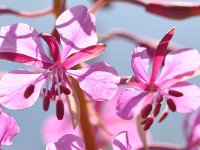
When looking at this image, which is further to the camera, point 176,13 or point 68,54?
point 176,13

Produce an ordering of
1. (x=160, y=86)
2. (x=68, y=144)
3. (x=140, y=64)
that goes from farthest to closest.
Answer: (x=160, y=86)
(x=140, y=64)
(x=68, y=144)

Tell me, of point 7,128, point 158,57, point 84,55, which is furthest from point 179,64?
point 7,128

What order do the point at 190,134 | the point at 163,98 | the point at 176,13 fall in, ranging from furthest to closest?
the point at 190,134 < the point at 176,13 < the point at 163,98

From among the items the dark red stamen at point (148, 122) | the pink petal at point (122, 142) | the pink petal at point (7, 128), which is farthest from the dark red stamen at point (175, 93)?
the pink petal at point (7, 128)

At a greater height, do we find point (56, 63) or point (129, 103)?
point (56, 63)

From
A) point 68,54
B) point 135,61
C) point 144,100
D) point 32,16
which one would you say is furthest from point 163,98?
point 32,16

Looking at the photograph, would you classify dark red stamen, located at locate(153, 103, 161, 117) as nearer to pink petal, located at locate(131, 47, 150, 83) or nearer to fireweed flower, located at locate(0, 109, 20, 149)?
pink petal, located at locate(131, 47, 150, 83)

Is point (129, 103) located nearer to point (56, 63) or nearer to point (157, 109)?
point (157, 109)

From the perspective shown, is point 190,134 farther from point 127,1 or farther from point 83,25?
point 83,25
